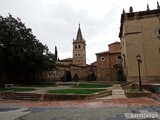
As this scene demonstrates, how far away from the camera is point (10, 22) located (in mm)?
31344

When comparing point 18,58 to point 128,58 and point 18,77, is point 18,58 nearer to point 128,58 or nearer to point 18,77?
point 18,77

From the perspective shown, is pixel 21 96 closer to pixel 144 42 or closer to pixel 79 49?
pixel 144 42

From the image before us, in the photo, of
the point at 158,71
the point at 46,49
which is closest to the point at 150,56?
the point at 158,71

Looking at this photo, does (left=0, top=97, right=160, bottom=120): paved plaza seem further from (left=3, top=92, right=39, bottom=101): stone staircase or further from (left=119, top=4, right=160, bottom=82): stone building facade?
(left=119, top=4, right=160, bottom=82): stone building facade

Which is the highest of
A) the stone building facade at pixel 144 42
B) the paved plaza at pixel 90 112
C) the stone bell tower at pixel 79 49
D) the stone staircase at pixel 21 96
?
the stone bell tower at pixel 79 49

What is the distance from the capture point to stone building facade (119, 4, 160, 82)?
96.9 feet

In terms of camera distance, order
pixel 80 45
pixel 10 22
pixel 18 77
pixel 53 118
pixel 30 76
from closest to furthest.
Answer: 1. pixel 53 118
2. pixel 10 22
3. pixel 18 77
4. pixel 30 76
5. pixel 80 45

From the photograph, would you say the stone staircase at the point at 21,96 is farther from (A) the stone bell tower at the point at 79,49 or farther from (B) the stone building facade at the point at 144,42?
(A) the stone bell tower at the point at 79,49

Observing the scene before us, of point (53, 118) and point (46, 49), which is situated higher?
point (46, 49)

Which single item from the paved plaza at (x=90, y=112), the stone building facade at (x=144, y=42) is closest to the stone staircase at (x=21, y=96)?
the paved plaza at (x=90, y=112)

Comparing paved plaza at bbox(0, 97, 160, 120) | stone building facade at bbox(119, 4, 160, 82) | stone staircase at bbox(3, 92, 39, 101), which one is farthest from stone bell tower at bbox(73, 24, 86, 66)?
paved plaza at bbox(0, 97, 160, 120)

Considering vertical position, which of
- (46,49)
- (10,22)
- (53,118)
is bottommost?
(53,118)

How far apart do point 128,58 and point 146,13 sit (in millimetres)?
6987

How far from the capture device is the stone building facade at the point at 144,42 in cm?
2955
